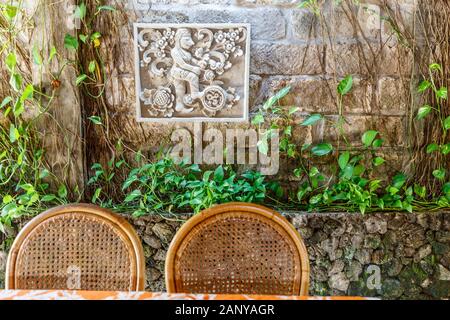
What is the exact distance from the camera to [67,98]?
2.05m

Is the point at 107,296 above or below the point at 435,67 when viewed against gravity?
below

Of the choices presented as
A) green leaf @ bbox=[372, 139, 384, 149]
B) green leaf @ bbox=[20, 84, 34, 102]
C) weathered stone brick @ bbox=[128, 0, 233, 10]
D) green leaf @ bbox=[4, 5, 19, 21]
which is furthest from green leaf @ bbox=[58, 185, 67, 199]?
green leaf @ bbox=[372, 139, 384, 149]

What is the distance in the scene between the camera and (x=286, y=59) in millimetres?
2062

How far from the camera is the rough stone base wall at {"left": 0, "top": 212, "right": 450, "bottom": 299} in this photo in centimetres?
204

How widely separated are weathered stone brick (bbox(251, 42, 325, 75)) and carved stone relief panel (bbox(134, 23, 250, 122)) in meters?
0.07

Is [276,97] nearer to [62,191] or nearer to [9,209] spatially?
[62,191]

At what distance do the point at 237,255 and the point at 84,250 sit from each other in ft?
1.65

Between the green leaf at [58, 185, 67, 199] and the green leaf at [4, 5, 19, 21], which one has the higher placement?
the green leaf at [4, 5, 19, 21]

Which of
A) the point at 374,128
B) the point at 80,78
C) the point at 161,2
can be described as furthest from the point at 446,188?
the point at 80,78

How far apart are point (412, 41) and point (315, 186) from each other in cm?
85

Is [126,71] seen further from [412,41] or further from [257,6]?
[412,41]

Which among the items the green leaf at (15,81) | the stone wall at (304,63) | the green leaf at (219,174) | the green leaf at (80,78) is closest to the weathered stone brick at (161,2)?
the stone wall at (304,63)

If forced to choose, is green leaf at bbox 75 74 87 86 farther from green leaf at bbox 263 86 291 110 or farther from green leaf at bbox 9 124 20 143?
green leaf at bbox 263 86 291 110
